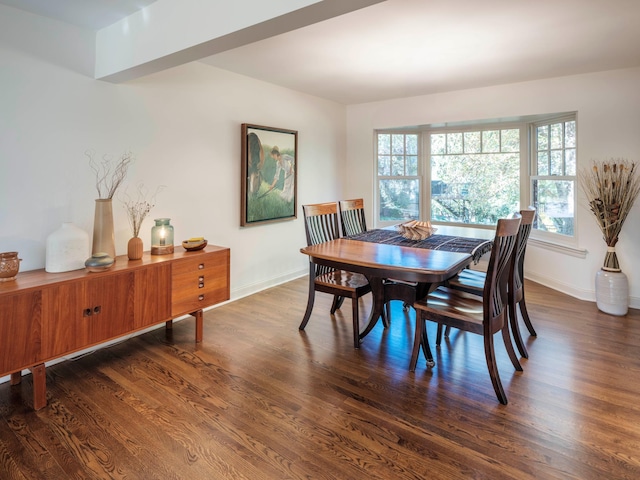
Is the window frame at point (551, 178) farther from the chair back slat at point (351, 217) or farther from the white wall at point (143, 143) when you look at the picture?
the white wall at point (143, 143)

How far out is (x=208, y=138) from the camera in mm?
3496

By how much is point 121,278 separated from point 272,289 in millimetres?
2058

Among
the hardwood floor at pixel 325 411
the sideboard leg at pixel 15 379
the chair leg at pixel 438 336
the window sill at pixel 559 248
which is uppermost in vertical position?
the window sill at pixel 559 248

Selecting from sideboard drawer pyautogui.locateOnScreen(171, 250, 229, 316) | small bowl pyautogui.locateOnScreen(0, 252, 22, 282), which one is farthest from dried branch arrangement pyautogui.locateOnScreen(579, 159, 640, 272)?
small bowl pyautogui.locateOnScreen(0, 252, 22, 282)

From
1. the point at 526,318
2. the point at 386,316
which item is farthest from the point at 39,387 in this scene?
the point at 526,318

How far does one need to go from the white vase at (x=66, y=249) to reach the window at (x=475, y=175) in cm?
441

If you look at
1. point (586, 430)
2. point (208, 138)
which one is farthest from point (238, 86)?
point (586, 430)

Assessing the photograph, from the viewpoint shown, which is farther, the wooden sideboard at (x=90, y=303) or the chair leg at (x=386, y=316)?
the chair leg at (x=386, y=316)

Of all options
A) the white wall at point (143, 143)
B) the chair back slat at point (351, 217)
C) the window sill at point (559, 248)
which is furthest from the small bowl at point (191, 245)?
the window sill at point (559, 248)

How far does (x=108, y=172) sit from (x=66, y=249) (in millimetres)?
756

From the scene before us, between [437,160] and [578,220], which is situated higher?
[437,160]

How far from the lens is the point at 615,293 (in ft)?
11.1

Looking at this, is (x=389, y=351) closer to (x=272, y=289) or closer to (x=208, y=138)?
(x=272, y=289)

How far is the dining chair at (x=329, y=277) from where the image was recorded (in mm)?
2782
